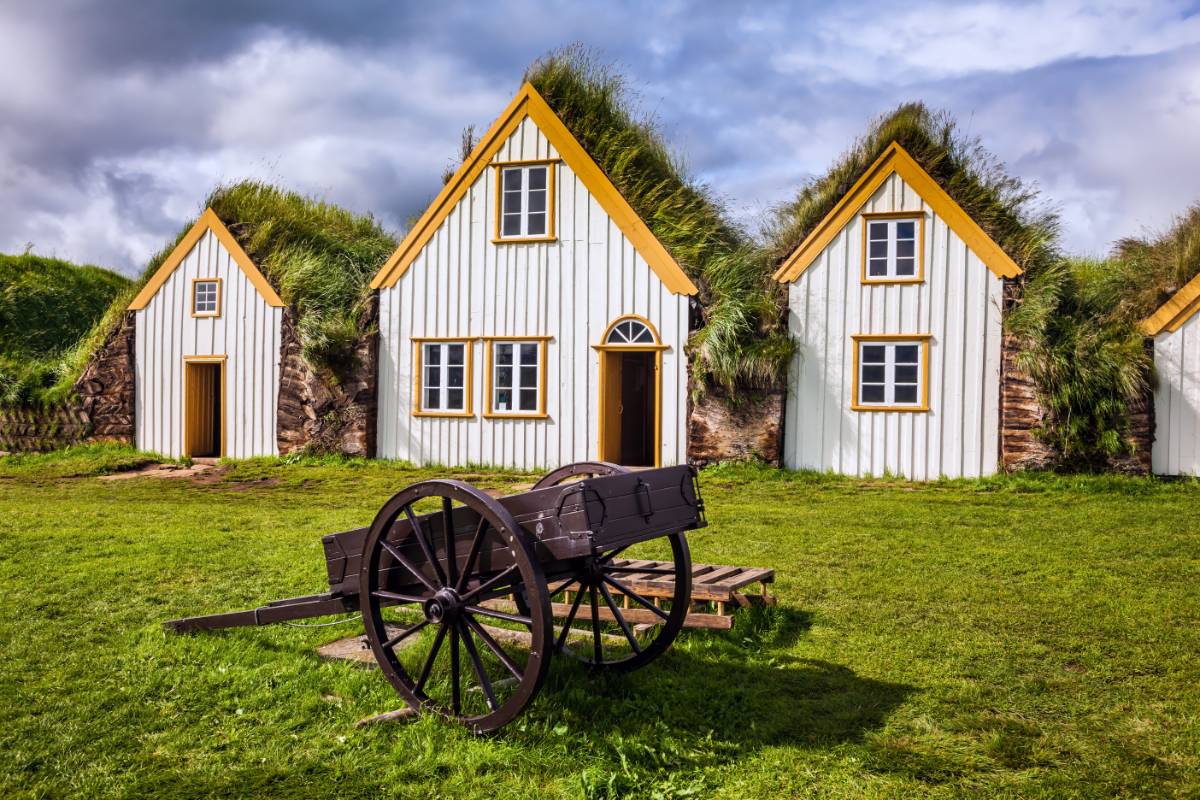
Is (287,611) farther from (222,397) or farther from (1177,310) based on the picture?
(222,397)

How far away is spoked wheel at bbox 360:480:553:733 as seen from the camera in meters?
3.95

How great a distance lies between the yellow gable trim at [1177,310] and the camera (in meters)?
13.6

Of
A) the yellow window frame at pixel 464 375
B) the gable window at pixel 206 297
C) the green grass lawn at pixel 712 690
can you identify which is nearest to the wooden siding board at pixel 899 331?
the green grass lawn at pixel 712 690

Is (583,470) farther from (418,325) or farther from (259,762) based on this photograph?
(418,325)

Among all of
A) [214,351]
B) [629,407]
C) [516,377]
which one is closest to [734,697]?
[516,377]

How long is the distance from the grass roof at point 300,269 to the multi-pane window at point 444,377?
143 cm

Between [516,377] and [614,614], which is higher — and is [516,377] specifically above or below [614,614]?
above

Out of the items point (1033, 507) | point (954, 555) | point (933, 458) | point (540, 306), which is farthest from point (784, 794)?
point (540, 306)

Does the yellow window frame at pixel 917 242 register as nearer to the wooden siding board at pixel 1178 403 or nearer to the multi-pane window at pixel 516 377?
the wooden siding board at pixel 1178 403

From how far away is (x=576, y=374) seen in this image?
15.9 metres

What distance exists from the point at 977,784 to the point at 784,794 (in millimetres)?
838

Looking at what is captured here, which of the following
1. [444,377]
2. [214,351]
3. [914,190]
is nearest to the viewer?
[914,190]

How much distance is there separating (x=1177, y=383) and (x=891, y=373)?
4.05 metres

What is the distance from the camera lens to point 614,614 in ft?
16.3
